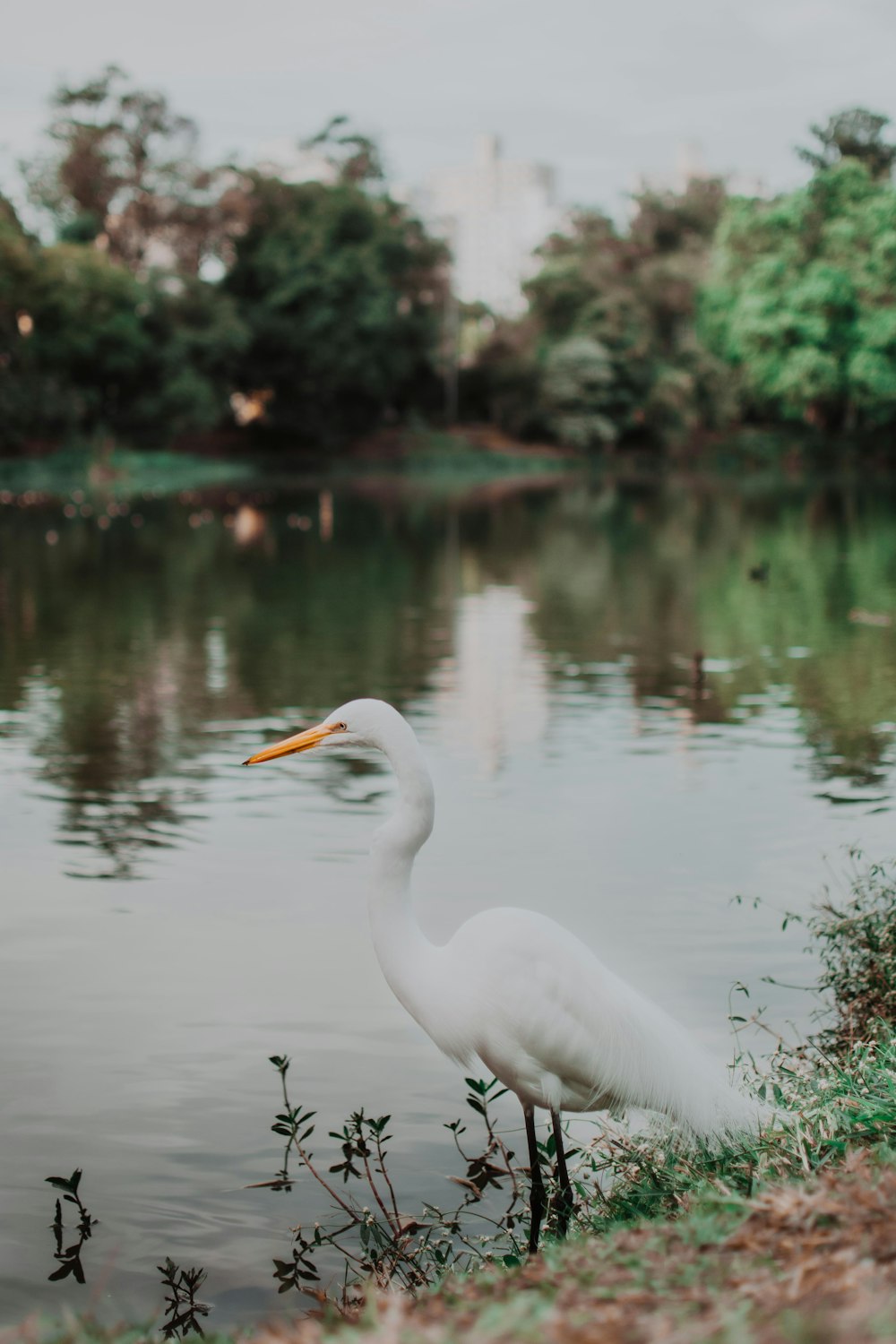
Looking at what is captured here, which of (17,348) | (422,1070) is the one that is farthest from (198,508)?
(422,1070)

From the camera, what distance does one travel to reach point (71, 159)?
58625 millimetres

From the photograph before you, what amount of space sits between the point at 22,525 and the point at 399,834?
2746 cm

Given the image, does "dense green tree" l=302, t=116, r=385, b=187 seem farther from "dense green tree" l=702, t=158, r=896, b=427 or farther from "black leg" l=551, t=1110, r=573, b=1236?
"black leg" l=551, t=1110, r=573, b=1236

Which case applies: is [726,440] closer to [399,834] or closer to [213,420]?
[213,420]

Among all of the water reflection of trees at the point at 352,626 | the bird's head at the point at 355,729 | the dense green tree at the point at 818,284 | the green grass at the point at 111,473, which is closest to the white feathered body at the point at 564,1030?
the bird's head at the point at 355,729

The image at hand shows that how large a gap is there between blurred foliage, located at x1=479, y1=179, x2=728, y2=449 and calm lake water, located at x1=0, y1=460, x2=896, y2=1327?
46.8m

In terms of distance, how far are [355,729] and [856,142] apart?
189 feet

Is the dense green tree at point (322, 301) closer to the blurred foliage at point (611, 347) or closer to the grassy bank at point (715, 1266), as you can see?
the blurred foliage at point (611, 347)

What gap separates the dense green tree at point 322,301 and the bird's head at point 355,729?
59.2 metres

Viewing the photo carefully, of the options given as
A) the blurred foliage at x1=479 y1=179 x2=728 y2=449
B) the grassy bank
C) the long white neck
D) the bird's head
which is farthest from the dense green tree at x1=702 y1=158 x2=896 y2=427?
the grassy bank

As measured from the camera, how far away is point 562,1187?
3727 millimetres

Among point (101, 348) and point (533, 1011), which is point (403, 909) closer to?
point (533, 1011)

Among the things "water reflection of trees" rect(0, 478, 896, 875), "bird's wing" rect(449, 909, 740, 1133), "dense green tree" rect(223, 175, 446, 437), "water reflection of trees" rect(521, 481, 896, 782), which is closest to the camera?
"bird's wing" rect(449, 909, 740, 1133)

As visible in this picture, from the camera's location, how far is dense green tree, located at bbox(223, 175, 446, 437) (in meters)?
62.6
